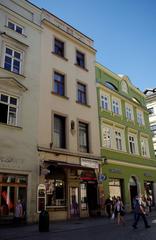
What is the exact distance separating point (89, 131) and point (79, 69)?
5.78 m

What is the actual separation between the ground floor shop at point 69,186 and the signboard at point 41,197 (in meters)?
0.06

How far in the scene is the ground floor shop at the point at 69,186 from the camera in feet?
57.1

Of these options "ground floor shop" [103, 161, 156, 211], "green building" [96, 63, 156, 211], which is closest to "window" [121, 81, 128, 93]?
"green building" [96, 63, 156, 211]

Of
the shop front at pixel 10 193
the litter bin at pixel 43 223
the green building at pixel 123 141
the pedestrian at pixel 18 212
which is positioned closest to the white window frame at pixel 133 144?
the green building at pixel 123 141

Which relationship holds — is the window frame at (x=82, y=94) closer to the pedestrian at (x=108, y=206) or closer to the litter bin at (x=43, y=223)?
the pedestrian at (x=108, y=206)

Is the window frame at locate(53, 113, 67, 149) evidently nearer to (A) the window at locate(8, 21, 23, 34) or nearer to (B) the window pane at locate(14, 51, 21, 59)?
(B) the window pane at locate(14, 51, 21, 59)

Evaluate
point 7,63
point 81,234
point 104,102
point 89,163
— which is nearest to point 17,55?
point 7,63

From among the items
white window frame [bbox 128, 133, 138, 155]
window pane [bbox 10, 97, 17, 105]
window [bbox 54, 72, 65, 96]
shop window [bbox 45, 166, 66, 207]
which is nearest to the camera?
window pane [bbox 10, 97, 17, 105]

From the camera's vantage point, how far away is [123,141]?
1045 inches

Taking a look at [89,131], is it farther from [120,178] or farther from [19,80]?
[19,80]

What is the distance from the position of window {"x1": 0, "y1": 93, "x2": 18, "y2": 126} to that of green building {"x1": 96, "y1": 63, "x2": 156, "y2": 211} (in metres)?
9.14

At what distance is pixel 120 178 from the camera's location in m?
24.2

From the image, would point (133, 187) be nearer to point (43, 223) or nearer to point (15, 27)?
point (43, 223)

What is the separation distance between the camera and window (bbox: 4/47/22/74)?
1745cm
